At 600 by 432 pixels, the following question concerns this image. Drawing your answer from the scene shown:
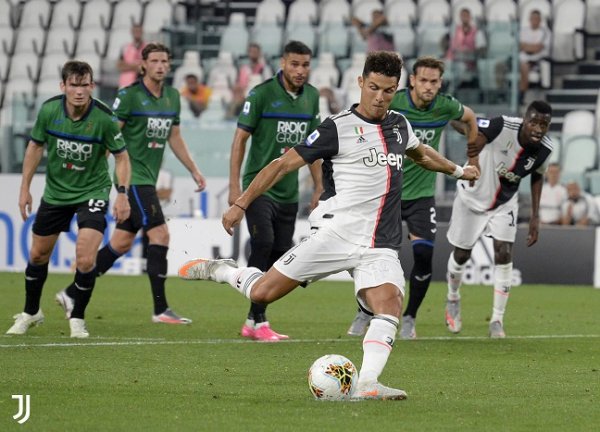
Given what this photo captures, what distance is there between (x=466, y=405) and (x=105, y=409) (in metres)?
2.06

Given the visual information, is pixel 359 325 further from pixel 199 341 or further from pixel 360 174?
pixel 360 174

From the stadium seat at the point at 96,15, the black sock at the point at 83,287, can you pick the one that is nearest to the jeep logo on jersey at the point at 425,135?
the black sock at the point at 83,287

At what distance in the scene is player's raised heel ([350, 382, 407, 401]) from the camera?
303 inches

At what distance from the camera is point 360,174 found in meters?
8.17

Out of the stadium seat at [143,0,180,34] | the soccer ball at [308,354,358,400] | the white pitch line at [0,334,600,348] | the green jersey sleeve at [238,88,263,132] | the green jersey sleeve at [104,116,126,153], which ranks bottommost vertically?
the white pitch line at [0,334,600,348]

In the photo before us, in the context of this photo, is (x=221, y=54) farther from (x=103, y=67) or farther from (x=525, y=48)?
(x=525, y=48)

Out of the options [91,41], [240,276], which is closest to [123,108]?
[240,276]

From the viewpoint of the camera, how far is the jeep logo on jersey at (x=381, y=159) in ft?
26.8

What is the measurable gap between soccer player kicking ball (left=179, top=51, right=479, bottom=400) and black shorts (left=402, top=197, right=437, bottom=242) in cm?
346

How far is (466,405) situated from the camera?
25.1ft

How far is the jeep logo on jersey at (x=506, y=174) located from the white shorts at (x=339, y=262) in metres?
4.53

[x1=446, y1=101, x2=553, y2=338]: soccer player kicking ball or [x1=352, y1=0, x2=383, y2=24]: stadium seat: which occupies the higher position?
[x1=352, y1=0, x2=383, y2=24]: stadium seat

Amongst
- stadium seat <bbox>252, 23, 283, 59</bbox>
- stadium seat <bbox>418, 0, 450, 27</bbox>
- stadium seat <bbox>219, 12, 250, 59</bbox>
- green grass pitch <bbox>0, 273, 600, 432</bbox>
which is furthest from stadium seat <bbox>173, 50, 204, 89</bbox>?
green grass pitch <bbox>0, 273, 600, 432</bbox>

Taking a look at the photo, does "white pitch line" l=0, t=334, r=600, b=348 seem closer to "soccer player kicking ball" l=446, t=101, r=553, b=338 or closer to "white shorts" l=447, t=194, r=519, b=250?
"soccer player kicking ball" l=446, t=101, r=553, b=338
